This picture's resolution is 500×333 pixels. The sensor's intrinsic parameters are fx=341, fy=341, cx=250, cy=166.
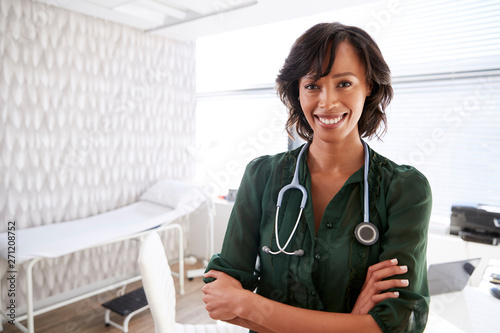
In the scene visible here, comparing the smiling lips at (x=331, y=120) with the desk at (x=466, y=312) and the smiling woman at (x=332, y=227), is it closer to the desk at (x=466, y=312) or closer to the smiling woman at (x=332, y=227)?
the smiling woman at (x=332, y=227)

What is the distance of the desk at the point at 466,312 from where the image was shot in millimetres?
1243

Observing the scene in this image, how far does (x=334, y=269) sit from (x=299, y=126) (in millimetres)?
507

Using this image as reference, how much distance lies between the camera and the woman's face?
938mm

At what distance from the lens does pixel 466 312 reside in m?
1.36

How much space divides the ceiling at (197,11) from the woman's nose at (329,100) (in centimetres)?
205

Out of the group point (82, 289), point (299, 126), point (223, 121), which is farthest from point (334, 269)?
point (223, 121)

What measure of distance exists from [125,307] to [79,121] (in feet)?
5.36

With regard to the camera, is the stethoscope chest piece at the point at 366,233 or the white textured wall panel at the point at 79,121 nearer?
the stethoscope chest piece at the point at 366,233

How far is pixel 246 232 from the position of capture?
1.03 m

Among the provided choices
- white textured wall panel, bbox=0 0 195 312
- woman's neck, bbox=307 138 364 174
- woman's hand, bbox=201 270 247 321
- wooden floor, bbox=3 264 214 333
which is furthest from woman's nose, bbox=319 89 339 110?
Answer: white textured wall panel, bbox=0 0 195 312

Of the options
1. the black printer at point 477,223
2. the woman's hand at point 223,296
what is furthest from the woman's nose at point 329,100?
the black printer at point 477,223

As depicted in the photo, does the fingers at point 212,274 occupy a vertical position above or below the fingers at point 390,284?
below

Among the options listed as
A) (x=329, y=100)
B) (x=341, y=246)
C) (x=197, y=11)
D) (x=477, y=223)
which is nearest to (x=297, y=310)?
(x=341, y=246)

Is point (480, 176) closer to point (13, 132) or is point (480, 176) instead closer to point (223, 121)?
point (223, 121)
